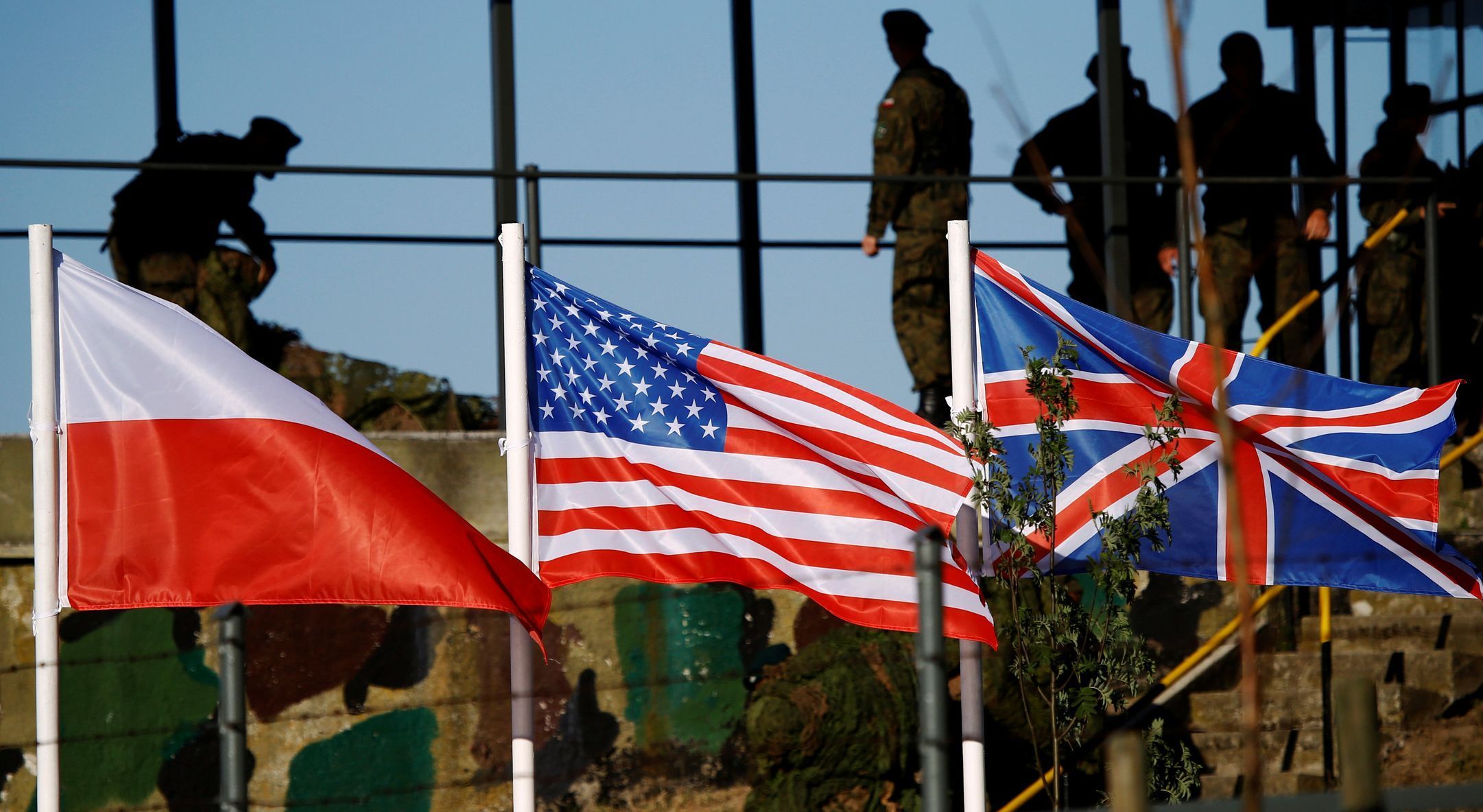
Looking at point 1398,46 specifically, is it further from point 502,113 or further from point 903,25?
point 502,113

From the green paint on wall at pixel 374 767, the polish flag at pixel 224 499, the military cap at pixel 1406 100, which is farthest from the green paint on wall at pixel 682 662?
the military cap at pixel 1406 100

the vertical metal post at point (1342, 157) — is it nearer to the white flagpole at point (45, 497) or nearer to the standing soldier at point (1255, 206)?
the standing soldier at point (1255, 206)

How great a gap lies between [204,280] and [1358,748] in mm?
6041

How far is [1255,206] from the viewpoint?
981cm

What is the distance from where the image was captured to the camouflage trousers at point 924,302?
9.08 meters

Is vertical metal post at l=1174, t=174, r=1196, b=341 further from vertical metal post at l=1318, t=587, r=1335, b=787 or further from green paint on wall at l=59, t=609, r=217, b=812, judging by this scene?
green paint on wall at l=59, t=609, r=217, b=812

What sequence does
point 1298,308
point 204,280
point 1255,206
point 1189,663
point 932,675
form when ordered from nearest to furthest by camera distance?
1. point 932,675
2. point 204,280
3. point 1189,663
4. point 1298,308
5. point 1255,206

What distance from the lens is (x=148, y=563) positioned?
6172 millimetres

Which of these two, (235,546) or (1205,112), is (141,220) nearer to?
(235,546)

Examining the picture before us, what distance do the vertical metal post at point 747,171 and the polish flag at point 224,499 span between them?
3.87 metres

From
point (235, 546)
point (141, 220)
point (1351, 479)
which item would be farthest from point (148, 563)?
point (1351, 479)

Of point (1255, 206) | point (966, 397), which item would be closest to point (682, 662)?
point (966, 397)

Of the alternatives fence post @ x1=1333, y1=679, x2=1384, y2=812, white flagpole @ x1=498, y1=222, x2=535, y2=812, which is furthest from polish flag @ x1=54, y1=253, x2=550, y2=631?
fence post @ x1=1333, y1=679, x2=1384, y2=812

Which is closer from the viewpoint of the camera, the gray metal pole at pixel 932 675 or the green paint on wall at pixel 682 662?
the gray metal pole at pixel 932 675
